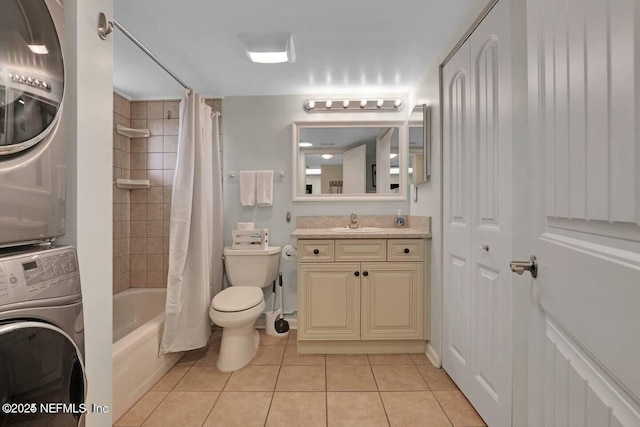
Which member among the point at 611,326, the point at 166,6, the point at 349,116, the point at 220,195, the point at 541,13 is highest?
the point at 166,6

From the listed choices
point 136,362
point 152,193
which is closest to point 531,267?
point 136,362

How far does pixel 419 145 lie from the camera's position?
2367 mm

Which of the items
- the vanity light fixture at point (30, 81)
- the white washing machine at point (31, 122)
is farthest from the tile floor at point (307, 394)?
the vanity light fixture at point (30, 81)

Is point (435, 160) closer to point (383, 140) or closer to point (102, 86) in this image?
point (383, 140)

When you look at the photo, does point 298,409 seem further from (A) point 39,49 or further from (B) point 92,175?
(A) point 39,49

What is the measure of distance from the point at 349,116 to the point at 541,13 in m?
2.11

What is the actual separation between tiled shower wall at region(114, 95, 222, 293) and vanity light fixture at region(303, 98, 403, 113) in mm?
911

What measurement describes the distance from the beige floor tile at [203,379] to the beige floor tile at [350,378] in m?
0.68

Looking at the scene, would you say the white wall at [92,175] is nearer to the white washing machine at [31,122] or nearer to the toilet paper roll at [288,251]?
the white washing machine at [31,122]

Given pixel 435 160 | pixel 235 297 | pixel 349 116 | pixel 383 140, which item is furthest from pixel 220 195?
pixel 435 160

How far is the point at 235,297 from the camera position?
6.95 ft

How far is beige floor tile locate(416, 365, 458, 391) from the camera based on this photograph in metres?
1.82

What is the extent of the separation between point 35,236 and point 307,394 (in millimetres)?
1547

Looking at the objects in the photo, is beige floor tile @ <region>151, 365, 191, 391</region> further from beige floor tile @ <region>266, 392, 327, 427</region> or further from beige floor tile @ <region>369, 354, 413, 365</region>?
beige floor tile @ <region>369, 354, 413, 365</region>
